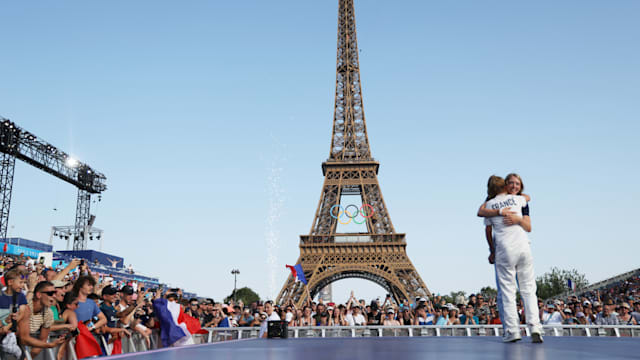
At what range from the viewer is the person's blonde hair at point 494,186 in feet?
16.8

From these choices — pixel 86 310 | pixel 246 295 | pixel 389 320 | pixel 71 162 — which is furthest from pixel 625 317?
pixel 246 295

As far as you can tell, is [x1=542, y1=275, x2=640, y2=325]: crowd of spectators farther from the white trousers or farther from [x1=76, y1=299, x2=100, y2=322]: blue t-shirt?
[x1=76, y1=299, x2=100, y2=322]: blue t-shirt

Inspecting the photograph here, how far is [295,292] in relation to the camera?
113ft

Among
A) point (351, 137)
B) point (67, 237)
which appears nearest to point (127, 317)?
point (351, 137)

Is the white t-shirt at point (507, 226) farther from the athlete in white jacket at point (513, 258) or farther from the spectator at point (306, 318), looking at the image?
the spectator at point (306, 318)

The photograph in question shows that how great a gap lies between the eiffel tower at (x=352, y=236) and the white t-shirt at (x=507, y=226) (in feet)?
94.0

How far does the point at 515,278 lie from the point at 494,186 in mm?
957

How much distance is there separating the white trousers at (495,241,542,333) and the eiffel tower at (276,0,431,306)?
28.5 meters

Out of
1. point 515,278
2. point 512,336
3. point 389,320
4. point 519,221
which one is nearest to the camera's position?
point 519,221

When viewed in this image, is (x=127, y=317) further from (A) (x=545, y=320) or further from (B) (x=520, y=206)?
(A) (x=545, y=320)

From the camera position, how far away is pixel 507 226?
4.85m

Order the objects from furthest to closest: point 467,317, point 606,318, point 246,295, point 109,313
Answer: point 246,295 < point 467,317 < point 606,318 < point 109,313

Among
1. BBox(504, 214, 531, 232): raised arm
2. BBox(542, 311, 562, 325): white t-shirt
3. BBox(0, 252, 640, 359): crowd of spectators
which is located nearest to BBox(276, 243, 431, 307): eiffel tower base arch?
BBox(0, 252, 640, 359): crowd of spectators

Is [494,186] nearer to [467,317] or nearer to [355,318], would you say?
[467,317]
